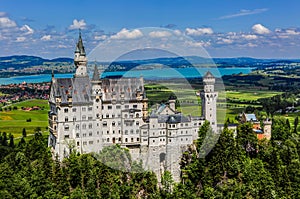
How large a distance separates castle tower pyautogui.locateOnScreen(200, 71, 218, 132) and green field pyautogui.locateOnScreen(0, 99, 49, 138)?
42.9m

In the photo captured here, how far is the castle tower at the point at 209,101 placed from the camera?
2343 inches

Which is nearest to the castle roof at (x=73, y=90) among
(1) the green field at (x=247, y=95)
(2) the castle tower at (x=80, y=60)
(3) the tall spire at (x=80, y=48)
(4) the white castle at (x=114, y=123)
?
(4) the white castle at (x=114, y=123)

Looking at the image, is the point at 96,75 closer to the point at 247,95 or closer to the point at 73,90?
the point at 73,90

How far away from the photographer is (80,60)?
6091 cm

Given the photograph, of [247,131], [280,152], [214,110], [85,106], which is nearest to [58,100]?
[85,106]

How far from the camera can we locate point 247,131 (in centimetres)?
5878

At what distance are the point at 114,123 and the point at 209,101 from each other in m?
14.9

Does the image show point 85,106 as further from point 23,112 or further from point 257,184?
point 23,112

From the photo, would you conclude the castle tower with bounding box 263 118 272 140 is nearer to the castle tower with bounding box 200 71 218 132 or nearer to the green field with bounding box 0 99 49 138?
the castle tower with bounding box 200 71 218 132

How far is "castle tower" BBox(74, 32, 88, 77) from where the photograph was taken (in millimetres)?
60969

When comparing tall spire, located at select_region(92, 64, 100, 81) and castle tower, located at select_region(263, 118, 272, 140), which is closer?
tall spire, located at select_region(92, 64, 100, 81)

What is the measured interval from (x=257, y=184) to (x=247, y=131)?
10.9 m

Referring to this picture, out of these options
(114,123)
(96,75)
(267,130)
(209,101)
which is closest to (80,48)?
(96,75)

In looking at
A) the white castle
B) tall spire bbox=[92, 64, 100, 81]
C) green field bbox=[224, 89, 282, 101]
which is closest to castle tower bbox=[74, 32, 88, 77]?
the white castle
